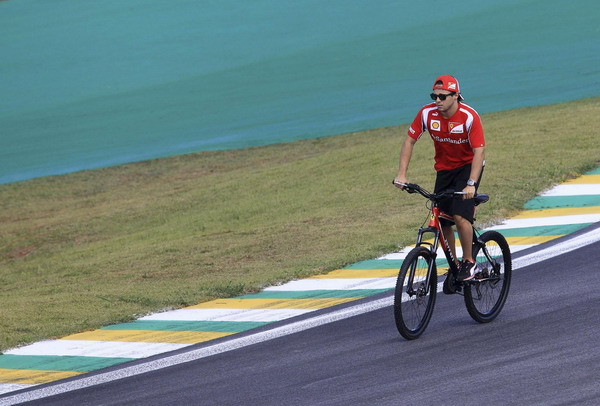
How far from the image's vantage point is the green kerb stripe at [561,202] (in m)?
14.6

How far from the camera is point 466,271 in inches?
360

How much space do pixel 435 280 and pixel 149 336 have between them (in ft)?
9.68

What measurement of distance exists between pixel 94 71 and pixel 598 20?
16.4m

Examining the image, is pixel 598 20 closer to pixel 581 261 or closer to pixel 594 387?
pixel 581 261

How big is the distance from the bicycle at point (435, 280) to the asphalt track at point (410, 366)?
16 cm

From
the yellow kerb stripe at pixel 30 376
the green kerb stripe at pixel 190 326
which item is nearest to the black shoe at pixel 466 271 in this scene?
the green kerb stripe at pixel 190 326

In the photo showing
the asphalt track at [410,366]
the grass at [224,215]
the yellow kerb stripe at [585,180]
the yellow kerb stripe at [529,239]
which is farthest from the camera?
the yellow kerb stripe at [585,180]

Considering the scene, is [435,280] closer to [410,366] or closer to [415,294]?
[415,294]

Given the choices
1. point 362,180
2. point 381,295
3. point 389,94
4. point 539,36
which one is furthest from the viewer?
point 539,36

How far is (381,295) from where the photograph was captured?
11.0m

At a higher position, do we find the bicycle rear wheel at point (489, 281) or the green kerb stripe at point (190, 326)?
the bicycle rear wheel at point (489, 281)

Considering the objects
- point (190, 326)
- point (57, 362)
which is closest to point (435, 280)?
point (190, 326)

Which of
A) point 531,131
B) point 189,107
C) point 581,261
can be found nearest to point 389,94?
point 189,107

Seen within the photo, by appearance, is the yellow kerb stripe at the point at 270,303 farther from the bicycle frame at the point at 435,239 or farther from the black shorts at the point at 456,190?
the black shorts at the point at 456,190
